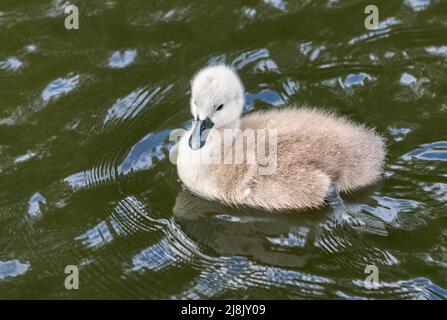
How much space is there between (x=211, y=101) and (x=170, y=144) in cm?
64

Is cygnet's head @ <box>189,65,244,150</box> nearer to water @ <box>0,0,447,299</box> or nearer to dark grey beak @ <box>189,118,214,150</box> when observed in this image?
dark grey beak @ <box>189,118,214,150</box>

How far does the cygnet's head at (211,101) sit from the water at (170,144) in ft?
1.51

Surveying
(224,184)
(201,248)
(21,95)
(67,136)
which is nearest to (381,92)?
(224,184)

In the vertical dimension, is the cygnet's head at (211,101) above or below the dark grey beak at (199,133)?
above

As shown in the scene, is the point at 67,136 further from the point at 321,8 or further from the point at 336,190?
the point at 321,8

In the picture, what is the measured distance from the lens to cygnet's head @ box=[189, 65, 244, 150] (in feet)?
14.6

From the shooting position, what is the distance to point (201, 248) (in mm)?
4258

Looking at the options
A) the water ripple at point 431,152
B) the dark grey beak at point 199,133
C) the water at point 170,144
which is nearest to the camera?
the water at point 170,144

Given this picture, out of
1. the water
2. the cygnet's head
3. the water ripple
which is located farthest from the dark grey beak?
the water ripple

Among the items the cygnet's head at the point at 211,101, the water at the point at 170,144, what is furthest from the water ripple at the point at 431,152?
the cygnet's head at the point at 211,101

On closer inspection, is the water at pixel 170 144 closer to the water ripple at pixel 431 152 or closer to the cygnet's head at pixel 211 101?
the water ripple at pixel 431 152

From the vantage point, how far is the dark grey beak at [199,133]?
14.5 feet

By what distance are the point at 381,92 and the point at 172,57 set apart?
1.50 metres

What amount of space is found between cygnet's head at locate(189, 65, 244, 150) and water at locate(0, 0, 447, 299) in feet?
1.51
